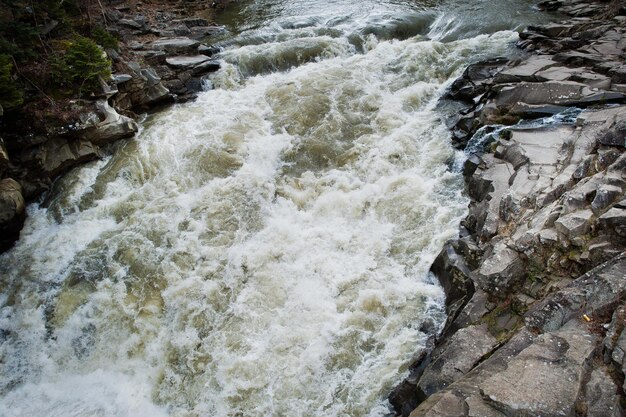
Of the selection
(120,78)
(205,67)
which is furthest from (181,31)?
(120,78)

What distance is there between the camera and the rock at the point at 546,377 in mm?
4676

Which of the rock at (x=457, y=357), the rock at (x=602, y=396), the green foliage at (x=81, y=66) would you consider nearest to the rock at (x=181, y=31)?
the green foliage at (x=81, y=66)

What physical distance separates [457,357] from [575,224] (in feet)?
9.01

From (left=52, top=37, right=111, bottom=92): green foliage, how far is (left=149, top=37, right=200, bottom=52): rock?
421 centimetres

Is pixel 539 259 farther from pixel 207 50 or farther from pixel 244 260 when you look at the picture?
pixel 207 50

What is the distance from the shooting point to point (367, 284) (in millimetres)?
9031

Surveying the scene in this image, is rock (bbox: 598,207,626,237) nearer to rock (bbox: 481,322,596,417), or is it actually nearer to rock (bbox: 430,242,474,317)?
rock (bbox: 481,322,596,417)

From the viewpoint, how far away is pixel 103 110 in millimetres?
12555

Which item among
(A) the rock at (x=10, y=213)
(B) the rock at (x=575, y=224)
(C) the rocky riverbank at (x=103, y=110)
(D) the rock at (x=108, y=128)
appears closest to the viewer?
(B) the rock at (x=575, y=224)

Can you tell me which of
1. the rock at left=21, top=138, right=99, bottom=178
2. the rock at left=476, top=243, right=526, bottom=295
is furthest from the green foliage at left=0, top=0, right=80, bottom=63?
the rock at left=476, top=243, right=526, bottom=295

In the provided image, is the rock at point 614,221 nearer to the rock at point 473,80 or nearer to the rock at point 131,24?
the rock at point 473,80

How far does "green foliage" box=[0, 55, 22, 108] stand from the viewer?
409 inches

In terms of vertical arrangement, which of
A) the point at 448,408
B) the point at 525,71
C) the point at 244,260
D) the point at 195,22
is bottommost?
the point at 244,260

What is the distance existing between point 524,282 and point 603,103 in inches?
246
